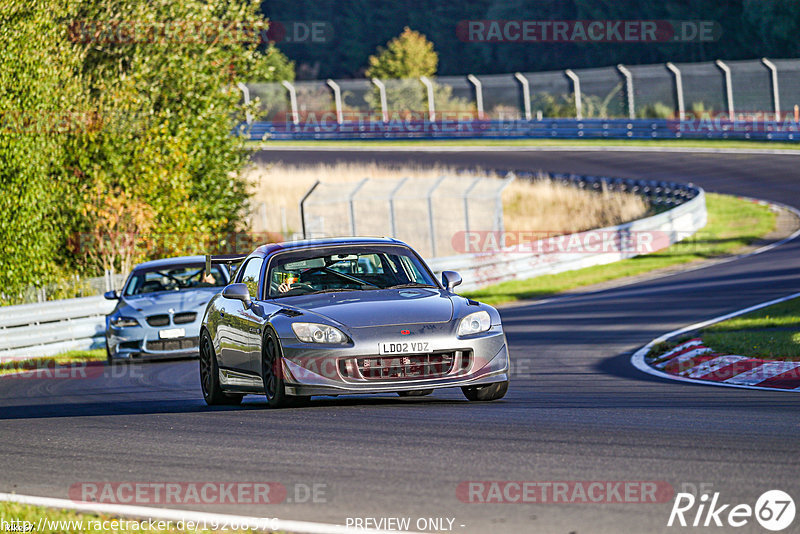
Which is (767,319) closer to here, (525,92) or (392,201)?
(392,201)

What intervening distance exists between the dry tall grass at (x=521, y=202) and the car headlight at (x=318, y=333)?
75.0 ft

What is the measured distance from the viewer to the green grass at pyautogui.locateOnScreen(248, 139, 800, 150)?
47812mm

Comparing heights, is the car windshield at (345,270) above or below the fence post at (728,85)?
below

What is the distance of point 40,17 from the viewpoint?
927 inches

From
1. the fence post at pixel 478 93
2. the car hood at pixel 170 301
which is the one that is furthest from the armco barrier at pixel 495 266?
the fence post at pixel 478 93

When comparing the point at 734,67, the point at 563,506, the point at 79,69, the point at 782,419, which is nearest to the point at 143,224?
the point at 79,69

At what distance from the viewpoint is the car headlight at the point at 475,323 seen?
31.0 feet

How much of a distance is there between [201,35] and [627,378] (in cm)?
2006

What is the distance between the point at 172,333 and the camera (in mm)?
17797

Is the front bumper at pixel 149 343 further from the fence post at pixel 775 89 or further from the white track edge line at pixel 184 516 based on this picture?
the fence post at pixel 775 89

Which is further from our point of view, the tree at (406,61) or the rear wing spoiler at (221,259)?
the tree at (406,61)

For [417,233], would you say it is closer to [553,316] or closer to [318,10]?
[553,316]
